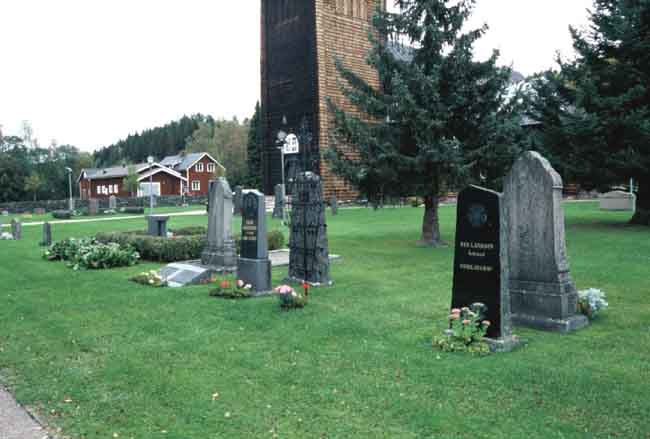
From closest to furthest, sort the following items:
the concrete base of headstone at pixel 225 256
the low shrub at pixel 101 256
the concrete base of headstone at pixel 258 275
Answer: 1. the concrete base of headstone at pixel 258 275
2. the concrete base of headstone at pixel 225 256
3. the low shrub at pixel 101 256

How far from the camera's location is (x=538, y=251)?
7.17m

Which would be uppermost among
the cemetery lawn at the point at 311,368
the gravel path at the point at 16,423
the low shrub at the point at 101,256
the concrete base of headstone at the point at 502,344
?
the low shrub at the point at 101,256

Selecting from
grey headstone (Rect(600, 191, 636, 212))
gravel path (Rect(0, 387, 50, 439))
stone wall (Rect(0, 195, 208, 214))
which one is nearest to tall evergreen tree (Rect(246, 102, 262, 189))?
stone wall (Rect(0, 195, 208, 214))

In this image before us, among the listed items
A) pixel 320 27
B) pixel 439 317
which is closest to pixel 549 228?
pixel 439 317

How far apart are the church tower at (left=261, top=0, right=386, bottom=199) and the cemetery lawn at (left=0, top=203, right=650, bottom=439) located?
24.1m

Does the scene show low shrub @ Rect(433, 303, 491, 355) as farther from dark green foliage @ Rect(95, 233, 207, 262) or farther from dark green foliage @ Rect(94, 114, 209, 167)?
dark green foliage @ Rect(94, 114, 209, 167)

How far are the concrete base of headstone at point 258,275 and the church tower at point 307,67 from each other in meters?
22.8

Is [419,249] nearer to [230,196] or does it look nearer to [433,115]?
[433,115]

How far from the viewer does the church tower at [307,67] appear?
34.6m

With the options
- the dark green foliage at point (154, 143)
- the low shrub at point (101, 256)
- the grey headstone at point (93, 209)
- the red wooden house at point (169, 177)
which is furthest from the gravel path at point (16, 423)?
the dark green foliage at point (154, 143)

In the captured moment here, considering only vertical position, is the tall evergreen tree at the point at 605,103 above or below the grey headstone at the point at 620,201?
above

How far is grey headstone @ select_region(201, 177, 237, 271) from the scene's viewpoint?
1177 centimetres

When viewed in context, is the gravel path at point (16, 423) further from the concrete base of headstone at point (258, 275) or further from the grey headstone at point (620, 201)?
the grey headstone at point (620, 201)

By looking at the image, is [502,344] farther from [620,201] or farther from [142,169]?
[142,169]
